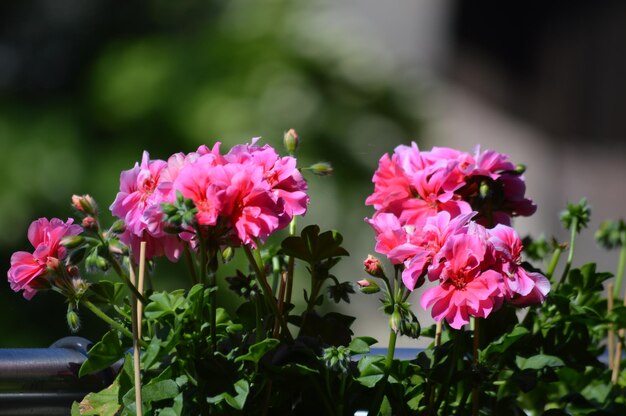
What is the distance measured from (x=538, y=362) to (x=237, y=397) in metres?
0.22

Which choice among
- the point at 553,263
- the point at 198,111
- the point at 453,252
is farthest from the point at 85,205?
the point at 198,111

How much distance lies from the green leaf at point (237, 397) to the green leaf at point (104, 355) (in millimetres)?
75

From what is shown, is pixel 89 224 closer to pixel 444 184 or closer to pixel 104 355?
pixel 104 355

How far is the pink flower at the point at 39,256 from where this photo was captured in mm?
703

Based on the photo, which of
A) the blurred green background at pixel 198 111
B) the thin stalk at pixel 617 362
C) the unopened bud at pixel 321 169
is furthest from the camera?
the blurred green background at pixel 198 111

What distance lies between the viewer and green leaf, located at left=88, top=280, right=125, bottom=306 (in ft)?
2.48

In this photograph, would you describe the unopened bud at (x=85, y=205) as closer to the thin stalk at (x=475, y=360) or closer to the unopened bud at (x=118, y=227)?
the unopened bud at (x=118, y=227)

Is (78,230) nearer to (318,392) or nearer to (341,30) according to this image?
(318,392)

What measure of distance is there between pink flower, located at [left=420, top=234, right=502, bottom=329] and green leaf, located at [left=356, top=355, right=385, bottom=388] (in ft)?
0.17

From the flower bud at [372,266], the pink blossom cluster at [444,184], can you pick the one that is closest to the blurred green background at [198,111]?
the pink blossom cluster at [444,184]

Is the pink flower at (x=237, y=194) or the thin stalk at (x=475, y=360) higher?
the pink flower at (x=237, y=194)

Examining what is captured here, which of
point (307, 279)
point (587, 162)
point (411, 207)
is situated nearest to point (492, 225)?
point (411, 207)

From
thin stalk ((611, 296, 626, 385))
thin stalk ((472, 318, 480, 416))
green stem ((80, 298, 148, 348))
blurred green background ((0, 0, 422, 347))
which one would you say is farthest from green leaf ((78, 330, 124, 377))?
blurred green background ((0, 0, 422, 347))

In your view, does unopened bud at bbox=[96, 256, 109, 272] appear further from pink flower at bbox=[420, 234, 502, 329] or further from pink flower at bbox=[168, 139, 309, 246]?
pink flower at bbox=[420, 234, 502, 329]
